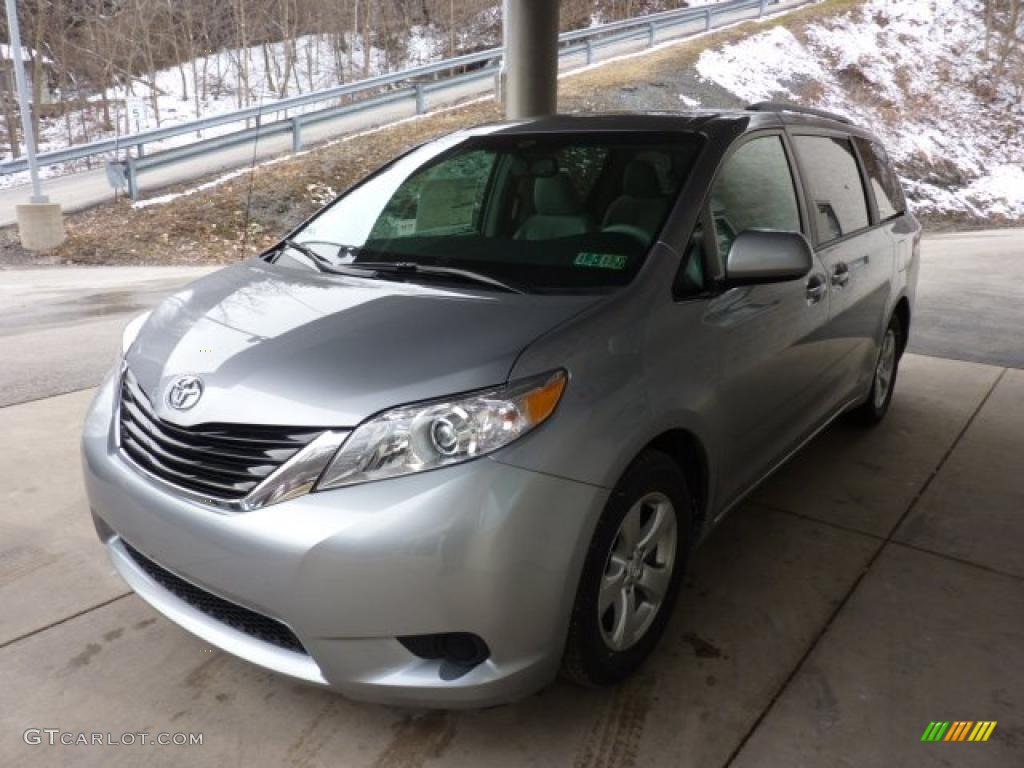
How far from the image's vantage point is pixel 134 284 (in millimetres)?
9688

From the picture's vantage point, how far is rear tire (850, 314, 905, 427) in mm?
4578

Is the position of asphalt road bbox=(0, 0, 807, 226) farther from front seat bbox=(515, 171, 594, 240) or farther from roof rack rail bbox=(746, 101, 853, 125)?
front seat bbox=(515, 171, 594, 240)

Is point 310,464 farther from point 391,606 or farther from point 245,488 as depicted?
point 391,606

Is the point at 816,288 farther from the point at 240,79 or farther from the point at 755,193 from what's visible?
the point at 240,79

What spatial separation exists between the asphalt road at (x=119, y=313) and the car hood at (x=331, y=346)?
3.31m

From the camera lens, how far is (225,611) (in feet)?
7.43

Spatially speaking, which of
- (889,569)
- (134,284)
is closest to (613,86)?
(134,284)

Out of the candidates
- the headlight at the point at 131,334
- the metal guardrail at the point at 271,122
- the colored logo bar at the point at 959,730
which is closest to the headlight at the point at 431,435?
the headlight at the point at 131,334

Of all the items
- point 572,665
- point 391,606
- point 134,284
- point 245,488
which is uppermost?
point 245,488

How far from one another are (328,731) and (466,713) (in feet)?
1.28

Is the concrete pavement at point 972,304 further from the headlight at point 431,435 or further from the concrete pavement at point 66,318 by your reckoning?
the concrete pavement at point 66,318

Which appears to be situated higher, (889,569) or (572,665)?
(572,665)

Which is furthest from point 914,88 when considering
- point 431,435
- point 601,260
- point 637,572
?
point 431,435

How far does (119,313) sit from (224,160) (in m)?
8.86
